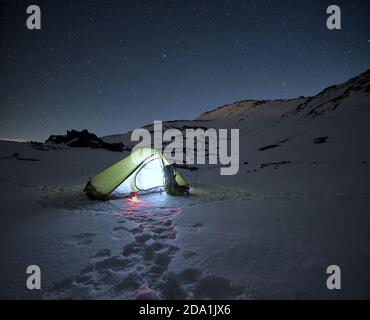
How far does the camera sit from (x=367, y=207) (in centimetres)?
621

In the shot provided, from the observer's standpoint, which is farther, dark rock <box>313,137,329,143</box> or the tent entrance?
dark rock <box>313,137,329,143</box>

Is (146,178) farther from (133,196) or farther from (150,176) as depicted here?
(133,196)

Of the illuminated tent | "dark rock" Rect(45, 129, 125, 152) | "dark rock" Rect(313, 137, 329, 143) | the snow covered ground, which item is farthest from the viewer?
"dark rock" Rect(45, 129, 125, 152)

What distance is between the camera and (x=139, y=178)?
927 centimetres

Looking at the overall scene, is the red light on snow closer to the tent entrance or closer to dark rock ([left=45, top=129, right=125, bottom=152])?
the tent entrance

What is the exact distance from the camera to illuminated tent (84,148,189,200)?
8459mm

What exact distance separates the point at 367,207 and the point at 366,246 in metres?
3.06

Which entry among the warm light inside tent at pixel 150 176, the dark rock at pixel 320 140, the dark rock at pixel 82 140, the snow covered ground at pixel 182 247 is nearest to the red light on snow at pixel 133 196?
the snow covered ground at pixel 182 247

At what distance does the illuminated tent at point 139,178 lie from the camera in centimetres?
846

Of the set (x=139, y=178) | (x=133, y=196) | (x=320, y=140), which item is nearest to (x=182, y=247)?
(x=133, y=196)

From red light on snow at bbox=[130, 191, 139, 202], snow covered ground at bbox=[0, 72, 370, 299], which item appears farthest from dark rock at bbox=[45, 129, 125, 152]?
red light on snow at bbox=[130, 191, 139, 202]

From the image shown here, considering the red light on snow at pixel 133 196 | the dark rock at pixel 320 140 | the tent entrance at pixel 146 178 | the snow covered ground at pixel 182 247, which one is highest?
the dark rock at pixel 320 140

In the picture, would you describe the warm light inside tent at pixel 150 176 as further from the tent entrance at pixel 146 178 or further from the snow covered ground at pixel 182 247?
the snow covered ground at pixel 182 247
